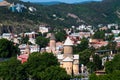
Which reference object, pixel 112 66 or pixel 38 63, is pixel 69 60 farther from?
pixel 112 66

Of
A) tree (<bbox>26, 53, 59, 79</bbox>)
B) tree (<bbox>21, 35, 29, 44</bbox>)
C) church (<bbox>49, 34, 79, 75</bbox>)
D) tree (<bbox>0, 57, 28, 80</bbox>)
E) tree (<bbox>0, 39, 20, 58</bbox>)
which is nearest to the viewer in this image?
tree (<bbox>0, 57, 28, 80</bbox>)

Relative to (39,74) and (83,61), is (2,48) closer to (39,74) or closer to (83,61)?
(83,61)

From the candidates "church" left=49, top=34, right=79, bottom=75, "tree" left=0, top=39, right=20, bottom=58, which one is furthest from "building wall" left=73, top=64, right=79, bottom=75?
"tree" left=0, top=39, right=20, bottom=58

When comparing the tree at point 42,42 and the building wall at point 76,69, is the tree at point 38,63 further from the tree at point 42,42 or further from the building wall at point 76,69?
the tree at point 42,42

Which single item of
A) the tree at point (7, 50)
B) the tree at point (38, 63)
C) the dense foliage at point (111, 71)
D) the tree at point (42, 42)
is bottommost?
the tree at point (42, 42)

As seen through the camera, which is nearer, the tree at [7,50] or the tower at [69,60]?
the tower at [69,60]

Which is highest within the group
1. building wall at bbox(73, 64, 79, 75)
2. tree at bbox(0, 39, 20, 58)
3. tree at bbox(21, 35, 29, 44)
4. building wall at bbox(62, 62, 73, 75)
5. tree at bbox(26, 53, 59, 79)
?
tree at bbox(26, 53, 59, 79)

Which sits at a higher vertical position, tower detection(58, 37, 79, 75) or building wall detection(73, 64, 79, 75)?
tower detection(58, 37, 79, 75)

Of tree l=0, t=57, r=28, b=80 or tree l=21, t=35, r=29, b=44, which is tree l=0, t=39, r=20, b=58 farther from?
tree l=21, t=35, r=29, b=44

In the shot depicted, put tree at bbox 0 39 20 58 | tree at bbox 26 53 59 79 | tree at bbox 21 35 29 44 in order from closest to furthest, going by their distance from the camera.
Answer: tree at bbox 26 53 59 79 < tree at bbox 0 39 20 58 < tree at bbox 21 35 29 44

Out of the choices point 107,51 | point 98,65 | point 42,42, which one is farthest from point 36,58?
point 42,42

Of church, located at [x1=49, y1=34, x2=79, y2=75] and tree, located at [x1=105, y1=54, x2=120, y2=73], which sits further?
church, located at [x1=49, y1=34, x2=79, y2=75]

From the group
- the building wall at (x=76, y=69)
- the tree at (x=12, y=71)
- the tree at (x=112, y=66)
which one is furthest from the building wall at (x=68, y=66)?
the tree at (x=12, y=71)
